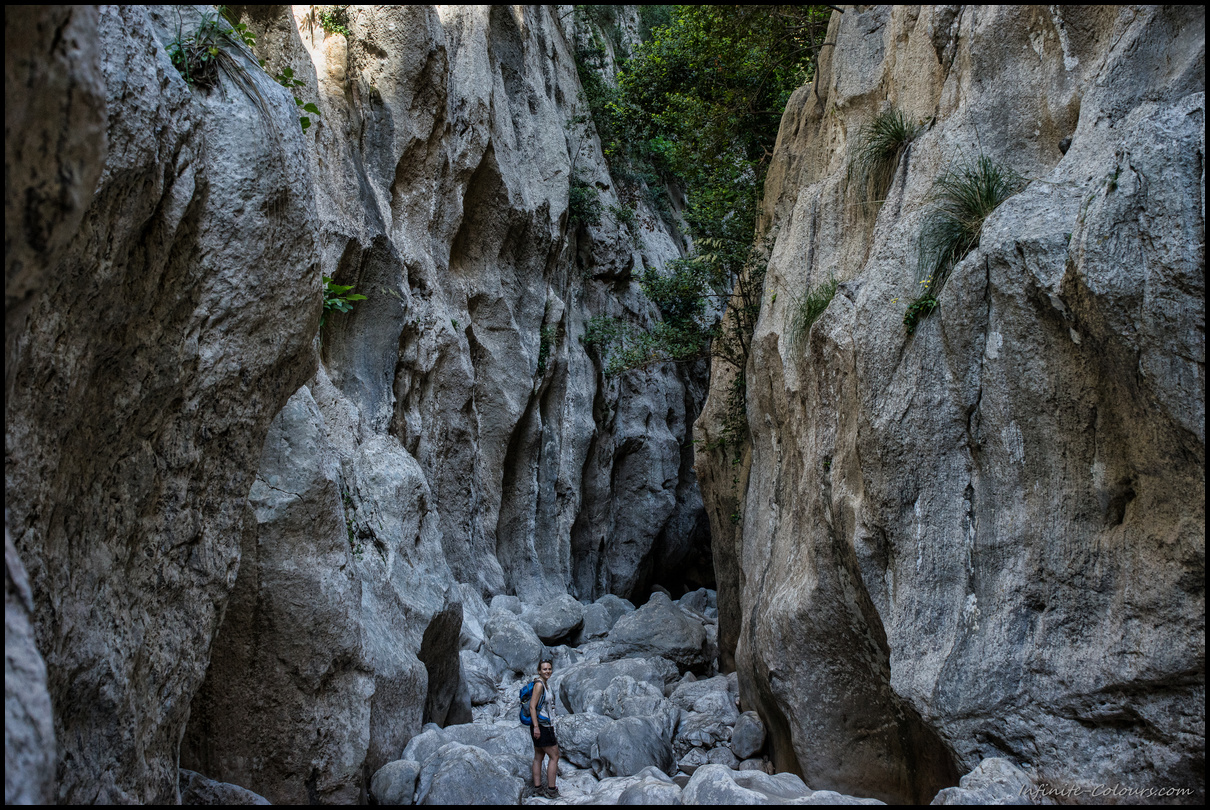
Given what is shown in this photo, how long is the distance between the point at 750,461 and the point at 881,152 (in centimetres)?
487

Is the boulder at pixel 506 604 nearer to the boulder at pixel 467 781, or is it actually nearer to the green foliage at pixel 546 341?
the green foliage at pixel 546 341

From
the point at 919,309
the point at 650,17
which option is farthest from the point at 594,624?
the point at 650,17

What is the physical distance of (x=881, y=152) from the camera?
298 inches

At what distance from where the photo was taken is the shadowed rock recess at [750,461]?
11.7 feet

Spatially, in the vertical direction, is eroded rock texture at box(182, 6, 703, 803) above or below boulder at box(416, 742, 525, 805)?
above

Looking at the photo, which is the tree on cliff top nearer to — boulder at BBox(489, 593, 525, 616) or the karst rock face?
the karst rock face

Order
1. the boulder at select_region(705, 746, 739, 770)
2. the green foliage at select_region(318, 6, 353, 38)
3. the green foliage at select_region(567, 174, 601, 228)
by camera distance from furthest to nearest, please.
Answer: the green foliage at select_region(567, 174, 601, 228), the green foliage at select_region(318, 6, 353, 38), the boulder at select_region(705, 746, 739, 770)

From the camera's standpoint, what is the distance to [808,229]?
347 inches

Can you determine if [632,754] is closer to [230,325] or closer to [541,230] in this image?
[230,325]

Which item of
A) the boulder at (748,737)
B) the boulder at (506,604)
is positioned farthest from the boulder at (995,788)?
the boulder at (506,604)

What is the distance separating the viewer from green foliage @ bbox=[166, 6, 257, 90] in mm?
4406

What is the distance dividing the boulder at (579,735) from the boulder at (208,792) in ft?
12.3

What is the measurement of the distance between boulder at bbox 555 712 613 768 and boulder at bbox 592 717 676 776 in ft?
0.46

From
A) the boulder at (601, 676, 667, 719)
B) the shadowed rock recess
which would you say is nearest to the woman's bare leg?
the shadowed rock recess
